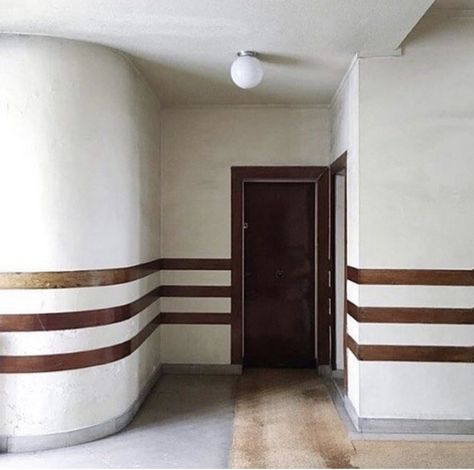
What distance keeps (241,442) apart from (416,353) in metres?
1.32

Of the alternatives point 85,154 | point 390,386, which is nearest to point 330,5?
point 85,154

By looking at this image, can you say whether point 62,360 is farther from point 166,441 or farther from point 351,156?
point 351,156

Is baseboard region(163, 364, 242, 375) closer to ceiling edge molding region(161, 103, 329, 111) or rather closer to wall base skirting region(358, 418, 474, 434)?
wall base skirting region(358, 418, 474, 434)

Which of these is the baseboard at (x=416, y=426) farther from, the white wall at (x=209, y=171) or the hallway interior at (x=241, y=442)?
the white wall at (x=209, y=171)

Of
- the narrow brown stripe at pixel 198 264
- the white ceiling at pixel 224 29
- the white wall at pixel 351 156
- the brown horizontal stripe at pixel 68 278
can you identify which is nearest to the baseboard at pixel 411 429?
the white wall at pixel 351 156

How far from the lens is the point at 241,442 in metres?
3.57

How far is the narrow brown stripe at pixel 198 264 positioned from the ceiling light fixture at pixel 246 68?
6.67ft

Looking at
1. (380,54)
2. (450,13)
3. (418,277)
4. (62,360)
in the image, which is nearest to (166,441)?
(62,360)

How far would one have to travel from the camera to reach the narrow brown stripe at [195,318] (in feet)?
17.4

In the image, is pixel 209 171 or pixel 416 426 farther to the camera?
pixel 209 171

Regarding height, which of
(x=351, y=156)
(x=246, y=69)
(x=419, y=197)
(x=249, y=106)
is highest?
(x=249, y=106)

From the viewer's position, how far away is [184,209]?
531 centimetres

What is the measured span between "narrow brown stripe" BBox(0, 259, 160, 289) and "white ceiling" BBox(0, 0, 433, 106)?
4.92 feet

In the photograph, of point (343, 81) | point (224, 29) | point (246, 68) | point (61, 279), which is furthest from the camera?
point (343, 81)
